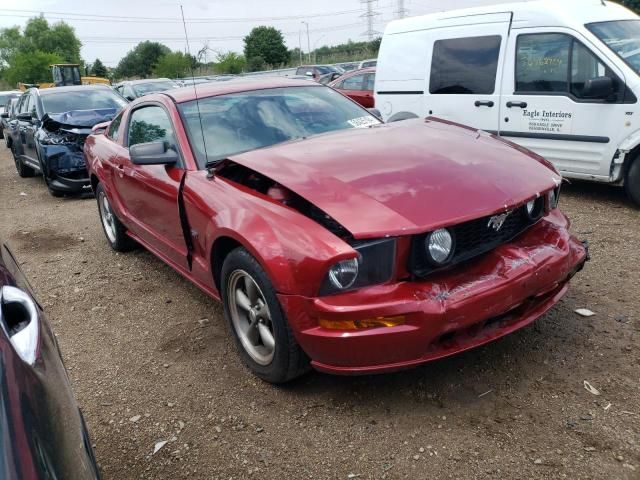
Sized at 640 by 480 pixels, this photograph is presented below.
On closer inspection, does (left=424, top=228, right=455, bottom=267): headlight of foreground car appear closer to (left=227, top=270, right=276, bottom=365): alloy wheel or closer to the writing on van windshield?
(left=227, top=270, right=276, bottom=365): alloy wheel

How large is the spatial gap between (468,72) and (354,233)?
474 centimetres

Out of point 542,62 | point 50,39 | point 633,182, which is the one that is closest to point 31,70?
point 50,39

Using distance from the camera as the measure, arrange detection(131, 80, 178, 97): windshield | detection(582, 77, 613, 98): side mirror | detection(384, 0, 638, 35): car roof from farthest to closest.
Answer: detection(131, 80, 178, 97): windshield → detection(384, 0, 638, 35): car roof → detection(582, 77, 613, 98): side mirror

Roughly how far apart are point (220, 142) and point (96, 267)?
2323 millimetres

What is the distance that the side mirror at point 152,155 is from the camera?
338 cm

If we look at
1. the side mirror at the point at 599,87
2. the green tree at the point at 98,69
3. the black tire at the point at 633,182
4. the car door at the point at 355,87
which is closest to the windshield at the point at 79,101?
the car door at the point at 355,87

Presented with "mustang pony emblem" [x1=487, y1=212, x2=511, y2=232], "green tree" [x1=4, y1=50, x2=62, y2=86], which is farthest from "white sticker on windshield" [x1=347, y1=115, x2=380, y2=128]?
"green tree" [x1=4, y1=50, x2=62, y2=86]

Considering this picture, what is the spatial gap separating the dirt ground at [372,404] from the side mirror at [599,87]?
1895mm

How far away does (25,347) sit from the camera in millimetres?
1397

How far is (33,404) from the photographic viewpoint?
4.10 feet

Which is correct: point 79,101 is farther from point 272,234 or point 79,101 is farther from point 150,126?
point 272,234

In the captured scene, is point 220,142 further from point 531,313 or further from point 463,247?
point 531,313

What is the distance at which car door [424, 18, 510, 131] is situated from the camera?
6086 millimetres

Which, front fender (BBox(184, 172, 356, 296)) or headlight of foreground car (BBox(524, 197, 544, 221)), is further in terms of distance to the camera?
headlight of foreground car (BBox(524, 197, 544, 221))
